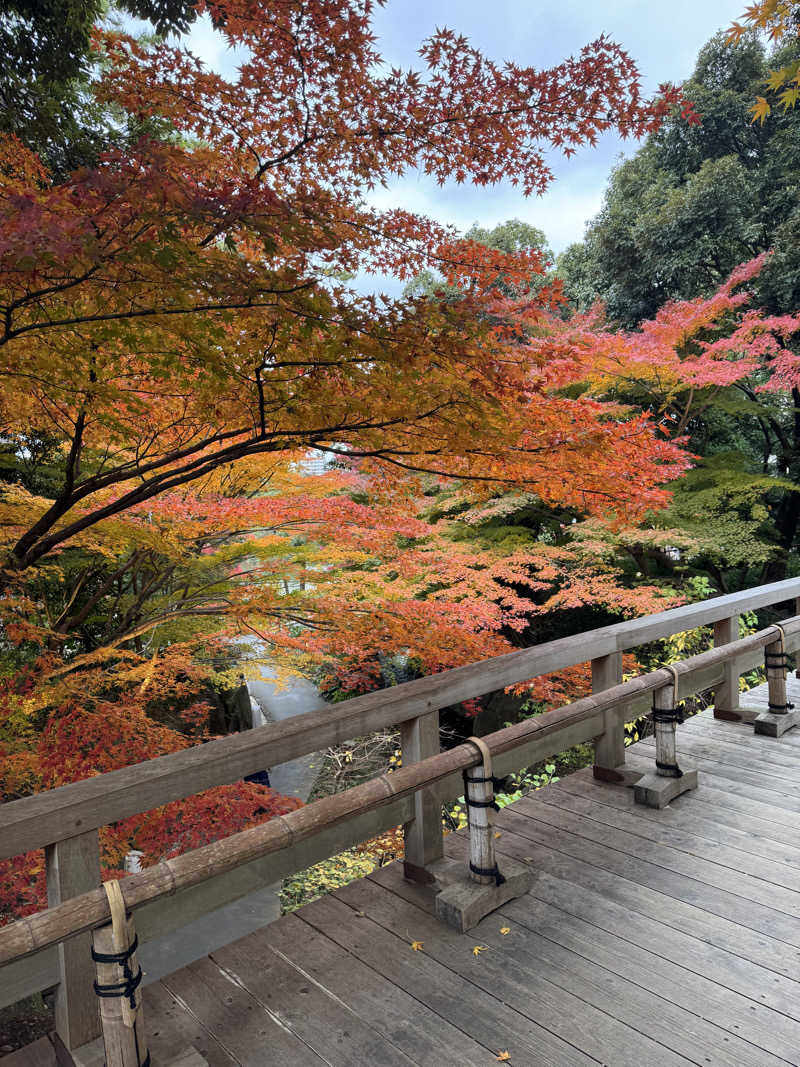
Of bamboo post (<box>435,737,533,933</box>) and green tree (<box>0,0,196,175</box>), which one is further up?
green tree (<box>0,0,196,175</box>)

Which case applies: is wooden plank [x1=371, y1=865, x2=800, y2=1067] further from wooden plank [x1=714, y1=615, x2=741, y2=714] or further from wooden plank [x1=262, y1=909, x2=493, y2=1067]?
wooden plank [x1=714, y1=615, x2=741, y2=714]

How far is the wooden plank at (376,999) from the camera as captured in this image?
1444 millimetres

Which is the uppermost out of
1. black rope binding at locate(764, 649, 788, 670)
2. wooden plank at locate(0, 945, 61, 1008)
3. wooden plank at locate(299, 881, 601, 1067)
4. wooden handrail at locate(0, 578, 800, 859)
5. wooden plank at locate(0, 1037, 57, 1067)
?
wooden handrail at locate(0, 578, 800, 859)

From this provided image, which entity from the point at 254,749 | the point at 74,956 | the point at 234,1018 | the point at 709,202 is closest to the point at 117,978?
the point at 74,956

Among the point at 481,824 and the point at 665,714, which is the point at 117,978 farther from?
the point at 665,714

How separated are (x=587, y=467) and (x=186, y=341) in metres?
1.89

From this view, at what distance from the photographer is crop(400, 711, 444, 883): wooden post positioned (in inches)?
85.0

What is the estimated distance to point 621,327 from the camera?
10.5 metres

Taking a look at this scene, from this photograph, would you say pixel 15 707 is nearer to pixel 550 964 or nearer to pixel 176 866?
pixel 176 866

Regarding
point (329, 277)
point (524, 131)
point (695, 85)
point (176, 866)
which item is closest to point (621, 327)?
point (695, 85)

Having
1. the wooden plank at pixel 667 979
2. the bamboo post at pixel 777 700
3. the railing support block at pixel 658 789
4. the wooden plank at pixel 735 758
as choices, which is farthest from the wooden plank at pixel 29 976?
the bamboo post at pixel 777 700

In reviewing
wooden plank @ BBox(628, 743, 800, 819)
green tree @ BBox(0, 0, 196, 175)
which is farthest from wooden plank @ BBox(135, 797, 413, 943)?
green tree @ BBox(0, 0, 196, 175)

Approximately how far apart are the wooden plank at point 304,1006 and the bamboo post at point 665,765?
155 cm

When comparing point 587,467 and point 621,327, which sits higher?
point 621,327
